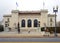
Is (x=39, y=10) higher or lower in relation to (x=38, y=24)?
higher

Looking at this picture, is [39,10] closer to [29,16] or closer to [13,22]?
[29,16]

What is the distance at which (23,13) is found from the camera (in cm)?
7738

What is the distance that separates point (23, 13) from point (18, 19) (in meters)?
3.33

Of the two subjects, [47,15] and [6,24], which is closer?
[47,15]

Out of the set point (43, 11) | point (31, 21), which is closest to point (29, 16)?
point (31, 21)

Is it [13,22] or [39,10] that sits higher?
[39,10]

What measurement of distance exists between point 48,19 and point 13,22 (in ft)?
48.7

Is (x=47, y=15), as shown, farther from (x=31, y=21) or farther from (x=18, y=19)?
(x=18, y=19)

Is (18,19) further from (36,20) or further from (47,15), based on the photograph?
(47,15)

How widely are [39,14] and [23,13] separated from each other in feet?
22.4

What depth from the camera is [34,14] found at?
77.1 metres

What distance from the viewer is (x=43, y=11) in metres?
74.0

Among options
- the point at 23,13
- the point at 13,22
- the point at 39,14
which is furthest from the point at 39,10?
the point at 13,22

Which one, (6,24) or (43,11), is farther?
(6,24)
